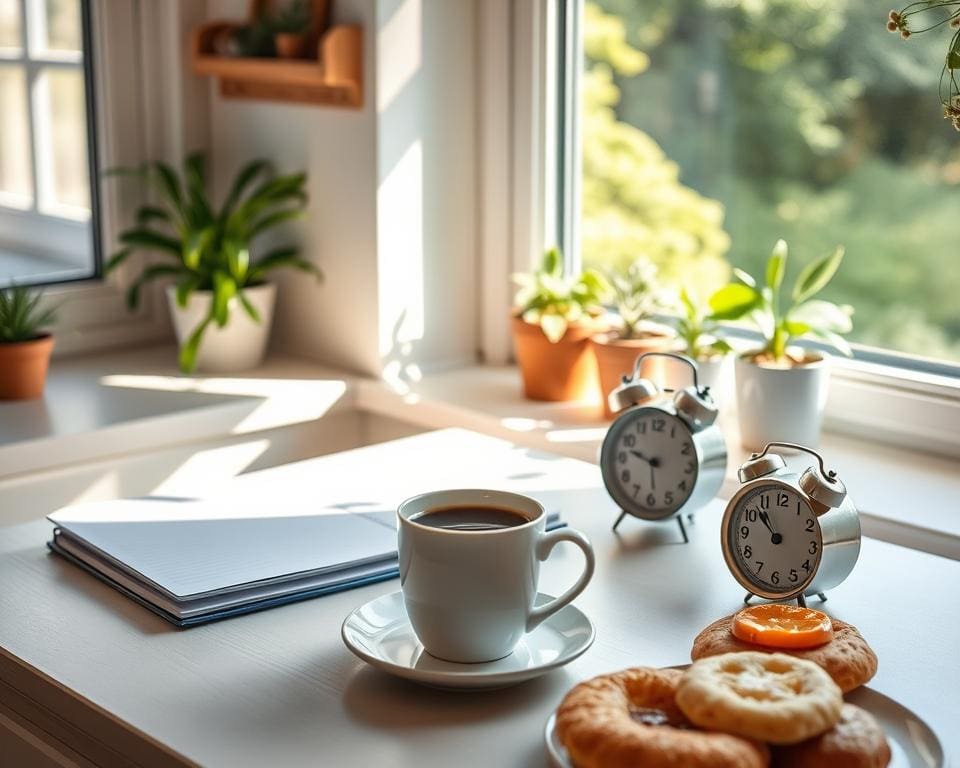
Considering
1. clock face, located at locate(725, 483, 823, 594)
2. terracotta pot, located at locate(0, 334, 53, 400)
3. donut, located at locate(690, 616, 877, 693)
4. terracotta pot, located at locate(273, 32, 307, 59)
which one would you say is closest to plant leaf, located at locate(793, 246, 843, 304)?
clock face, located at locate(725, 483, 823, 594)

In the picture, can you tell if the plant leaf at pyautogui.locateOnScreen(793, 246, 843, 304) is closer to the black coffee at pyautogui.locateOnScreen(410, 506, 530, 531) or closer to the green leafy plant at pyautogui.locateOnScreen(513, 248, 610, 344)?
the green leafy plant at pyautogui.locateOnScreen(513, 248, 610, 344)

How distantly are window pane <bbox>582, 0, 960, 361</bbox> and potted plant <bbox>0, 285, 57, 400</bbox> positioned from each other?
67.7 inches

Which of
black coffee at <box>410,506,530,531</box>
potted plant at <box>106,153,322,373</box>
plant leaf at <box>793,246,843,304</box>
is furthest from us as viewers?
potted plant at <box>106,153,322,373</box>

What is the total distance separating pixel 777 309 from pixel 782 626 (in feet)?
2.30

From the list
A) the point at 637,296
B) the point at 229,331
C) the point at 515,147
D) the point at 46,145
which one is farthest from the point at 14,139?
the point at 637,296

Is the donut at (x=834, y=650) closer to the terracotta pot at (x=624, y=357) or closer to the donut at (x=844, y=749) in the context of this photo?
the donut at (x=844, y=749)

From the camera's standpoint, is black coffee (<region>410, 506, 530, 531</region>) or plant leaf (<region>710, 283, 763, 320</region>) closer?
black coffee (<region>410, 506, 530, 531</region>)

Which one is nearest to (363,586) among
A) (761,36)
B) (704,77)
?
(704,77)

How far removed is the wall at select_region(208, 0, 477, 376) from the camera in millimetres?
1755

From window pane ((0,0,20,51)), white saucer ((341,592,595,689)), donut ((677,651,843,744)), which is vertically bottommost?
white saucer ((341,592,595,689))

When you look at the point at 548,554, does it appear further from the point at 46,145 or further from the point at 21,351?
the point at 46,145

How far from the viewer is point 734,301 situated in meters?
1.54

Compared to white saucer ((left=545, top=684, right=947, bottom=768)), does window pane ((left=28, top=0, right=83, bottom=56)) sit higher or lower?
higher

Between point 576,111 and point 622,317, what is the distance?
0.36 meters
